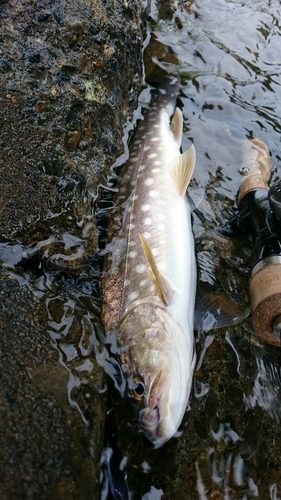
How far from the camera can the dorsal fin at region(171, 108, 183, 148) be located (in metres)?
4.14

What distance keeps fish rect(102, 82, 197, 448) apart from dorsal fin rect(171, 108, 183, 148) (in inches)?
0.5

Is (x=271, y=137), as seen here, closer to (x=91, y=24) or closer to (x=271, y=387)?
(x=91, y=24)

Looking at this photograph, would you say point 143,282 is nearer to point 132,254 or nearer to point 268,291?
point 132,254

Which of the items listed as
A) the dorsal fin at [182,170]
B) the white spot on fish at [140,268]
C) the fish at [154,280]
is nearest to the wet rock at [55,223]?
the fish at [154,280]

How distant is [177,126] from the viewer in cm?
419

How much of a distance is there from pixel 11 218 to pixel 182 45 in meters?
3.66

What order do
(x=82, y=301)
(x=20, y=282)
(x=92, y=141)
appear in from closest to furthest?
(x=20, y=282) → (x=82, y=301) → (x=92, y=141)

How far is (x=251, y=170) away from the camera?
149 inches

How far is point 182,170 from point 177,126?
0.81 m

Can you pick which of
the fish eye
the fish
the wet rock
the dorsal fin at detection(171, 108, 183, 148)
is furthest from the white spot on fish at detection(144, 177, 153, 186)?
the fish eye

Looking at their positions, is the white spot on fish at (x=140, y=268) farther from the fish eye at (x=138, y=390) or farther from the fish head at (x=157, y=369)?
the fish eye at (x=138, y=390)

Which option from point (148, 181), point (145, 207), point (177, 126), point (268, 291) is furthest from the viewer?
point (177, 126)

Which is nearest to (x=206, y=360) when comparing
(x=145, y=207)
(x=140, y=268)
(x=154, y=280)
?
(x=154, y=280)

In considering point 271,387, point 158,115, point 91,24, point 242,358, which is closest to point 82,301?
point 242,358
